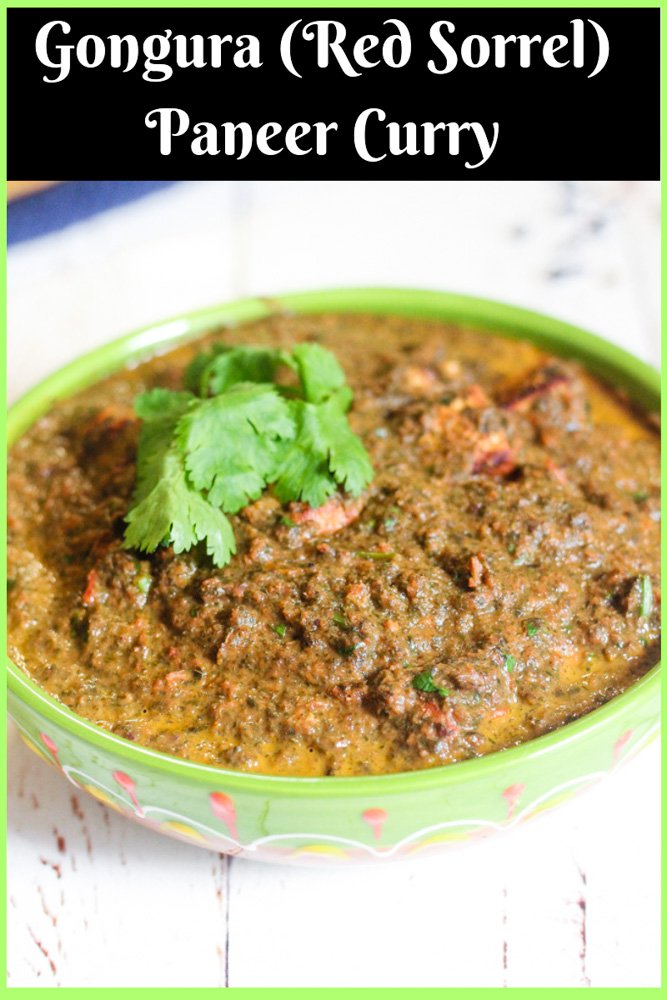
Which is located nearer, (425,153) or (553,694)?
(553,694)

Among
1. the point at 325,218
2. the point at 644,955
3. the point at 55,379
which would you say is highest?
the point at 325,218

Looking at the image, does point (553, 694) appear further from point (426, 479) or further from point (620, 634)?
point (426, 479)

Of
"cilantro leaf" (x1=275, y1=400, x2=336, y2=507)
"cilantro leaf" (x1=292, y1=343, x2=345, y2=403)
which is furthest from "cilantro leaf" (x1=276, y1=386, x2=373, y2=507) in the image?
"cilantro leaf" (x1=292, y1=343, x2=345, y2=403)

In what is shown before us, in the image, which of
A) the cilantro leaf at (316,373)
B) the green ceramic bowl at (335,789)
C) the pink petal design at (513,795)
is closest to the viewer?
the green ceramic bowl at (335,789)

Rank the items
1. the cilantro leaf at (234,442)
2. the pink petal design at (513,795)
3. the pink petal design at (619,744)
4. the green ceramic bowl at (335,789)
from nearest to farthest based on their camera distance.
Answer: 1. the green ceramic bowl at (335,789)
2. the pink petal design at (513,795)
3. the pink petal design at (619,744)
4. the cilantro leaf at (234,442)

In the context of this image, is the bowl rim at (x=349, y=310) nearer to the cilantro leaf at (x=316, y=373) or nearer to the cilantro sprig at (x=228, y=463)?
the cilantro sprig at (x=228, y=463)

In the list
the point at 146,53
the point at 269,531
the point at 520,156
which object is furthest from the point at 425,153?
the point at 269,531

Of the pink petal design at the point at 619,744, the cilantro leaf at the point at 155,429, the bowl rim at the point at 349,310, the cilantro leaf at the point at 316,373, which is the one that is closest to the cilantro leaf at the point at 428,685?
the bowl rim at the point at 349,310

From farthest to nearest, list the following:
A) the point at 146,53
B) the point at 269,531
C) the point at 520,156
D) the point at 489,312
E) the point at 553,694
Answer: the point at 520,156
the point at 489,312
the point at 146,53
the point at 269,531
the point at 553,694

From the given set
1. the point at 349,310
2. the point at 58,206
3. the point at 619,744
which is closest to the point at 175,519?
the point at 619,744
